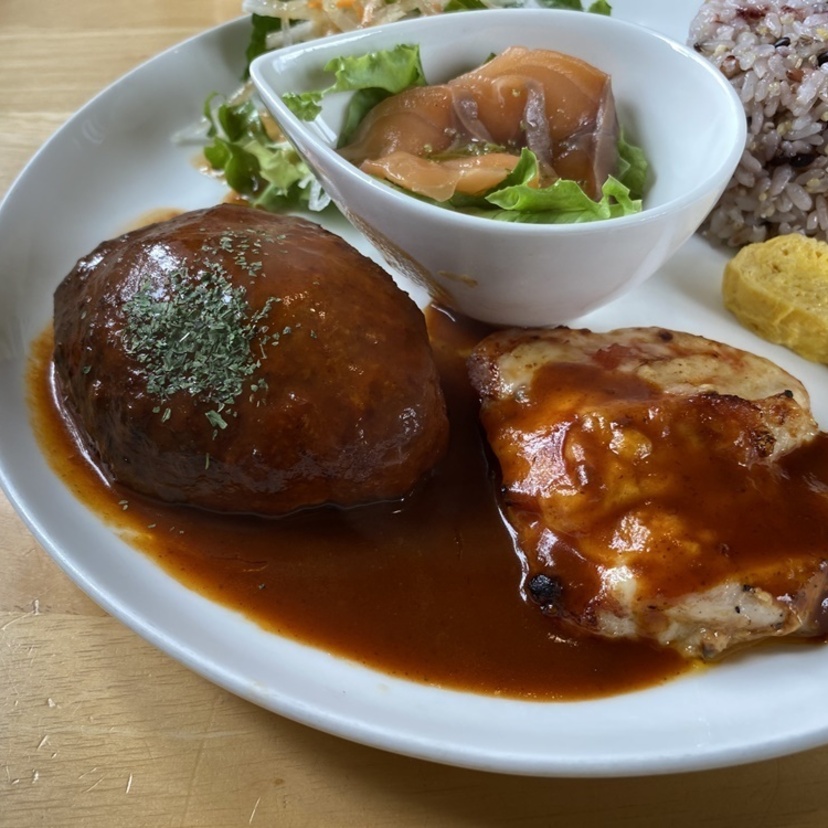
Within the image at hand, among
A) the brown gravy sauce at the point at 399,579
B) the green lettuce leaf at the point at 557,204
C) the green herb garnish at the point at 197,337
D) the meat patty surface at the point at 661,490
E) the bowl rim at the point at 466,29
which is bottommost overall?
the brown gravy sauce at the point at 399,579

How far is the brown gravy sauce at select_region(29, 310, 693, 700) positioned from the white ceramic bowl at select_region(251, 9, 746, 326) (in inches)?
17.5

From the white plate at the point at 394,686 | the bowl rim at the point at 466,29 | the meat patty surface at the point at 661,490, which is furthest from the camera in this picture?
the bowl rim at the point at 466,29

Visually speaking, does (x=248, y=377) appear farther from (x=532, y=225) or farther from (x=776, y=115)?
(x=776, y=115)

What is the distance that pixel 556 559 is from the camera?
65.2 inches

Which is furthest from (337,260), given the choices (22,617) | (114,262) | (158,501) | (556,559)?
(22,617)

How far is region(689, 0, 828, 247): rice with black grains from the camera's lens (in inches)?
99.0

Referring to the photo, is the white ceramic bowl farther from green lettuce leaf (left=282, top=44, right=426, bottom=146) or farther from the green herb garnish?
the green herb garnish

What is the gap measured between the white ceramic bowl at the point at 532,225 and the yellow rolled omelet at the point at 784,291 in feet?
1.23

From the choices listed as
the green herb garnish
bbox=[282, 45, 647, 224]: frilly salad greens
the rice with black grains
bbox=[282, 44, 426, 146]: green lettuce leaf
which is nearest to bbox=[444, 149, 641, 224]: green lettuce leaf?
bbox=[282, 45, 647, 224]: frilly salad greens

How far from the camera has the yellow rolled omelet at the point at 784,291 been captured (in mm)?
2244

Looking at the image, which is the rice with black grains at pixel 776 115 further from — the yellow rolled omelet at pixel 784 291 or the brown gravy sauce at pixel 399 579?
the brown gravy sauce at pixel 399 579

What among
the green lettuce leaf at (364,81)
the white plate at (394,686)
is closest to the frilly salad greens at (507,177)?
the green lettuce leaf at (364,81)

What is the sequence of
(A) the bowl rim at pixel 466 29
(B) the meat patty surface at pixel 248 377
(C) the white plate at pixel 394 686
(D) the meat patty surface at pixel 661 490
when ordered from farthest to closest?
(A) the bowl rim at pixel 466 29
(B) the meat patty surface at pixel 248 377
(D) the meat patty surface at pixel 661 490
(C) the white plate at pixel 394 686

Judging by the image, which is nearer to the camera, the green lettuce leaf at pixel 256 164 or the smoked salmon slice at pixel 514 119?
the smoked salmon slice at pixel 514 119
